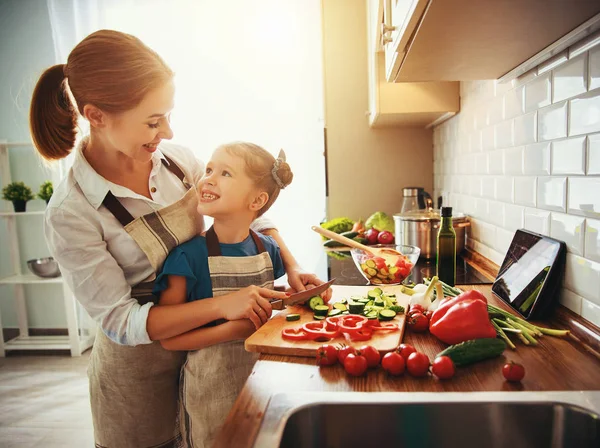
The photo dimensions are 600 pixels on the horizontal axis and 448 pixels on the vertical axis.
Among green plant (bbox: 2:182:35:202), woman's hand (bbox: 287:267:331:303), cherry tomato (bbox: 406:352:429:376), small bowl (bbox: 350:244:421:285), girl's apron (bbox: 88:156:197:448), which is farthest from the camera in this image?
green plant (bbox: 2:182:35:202)

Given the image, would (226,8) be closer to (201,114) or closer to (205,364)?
(201,114)

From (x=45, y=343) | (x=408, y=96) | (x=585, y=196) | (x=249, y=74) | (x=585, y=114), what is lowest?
(x=45, y=343)

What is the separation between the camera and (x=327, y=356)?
0.89 m

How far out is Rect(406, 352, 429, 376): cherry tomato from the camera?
826 millimetres

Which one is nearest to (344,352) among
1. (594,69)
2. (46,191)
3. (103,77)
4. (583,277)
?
(583,277)

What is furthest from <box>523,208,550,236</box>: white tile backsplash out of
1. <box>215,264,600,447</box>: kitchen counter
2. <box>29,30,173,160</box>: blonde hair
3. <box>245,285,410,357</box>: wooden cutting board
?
<box>29,30,173,160</box>: blonde hair

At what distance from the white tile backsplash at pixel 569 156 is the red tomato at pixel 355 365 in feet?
2.11

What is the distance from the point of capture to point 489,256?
1.70 m

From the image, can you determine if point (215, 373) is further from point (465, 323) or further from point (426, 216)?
point (426, 216)

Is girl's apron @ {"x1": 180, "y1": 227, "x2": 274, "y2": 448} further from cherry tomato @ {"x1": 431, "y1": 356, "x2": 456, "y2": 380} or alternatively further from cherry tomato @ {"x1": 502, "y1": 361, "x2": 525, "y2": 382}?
cherry tomato @ {"x1": 502, "y1": 361, "x2": 525, "y2": 382}

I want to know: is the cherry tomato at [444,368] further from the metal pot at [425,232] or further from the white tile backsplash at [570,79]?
the metal pot at [425,232]

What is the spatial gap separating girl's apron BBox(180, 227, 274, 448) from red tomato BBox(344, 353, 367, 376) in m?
0.42

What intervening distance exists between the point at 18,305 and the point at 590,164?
398 cm

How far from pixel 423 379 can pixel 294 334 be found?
30 centimetres
